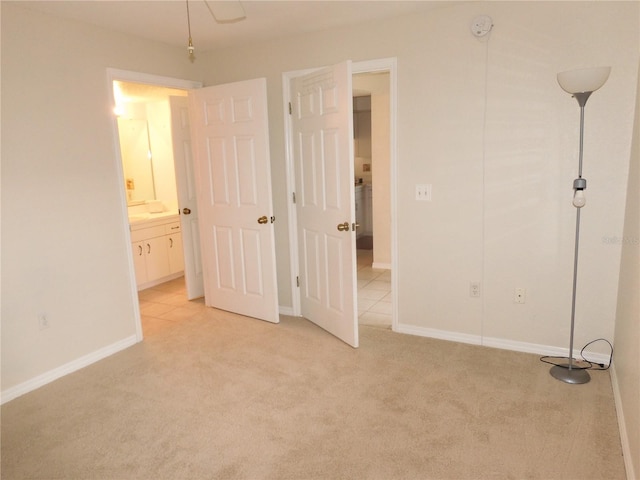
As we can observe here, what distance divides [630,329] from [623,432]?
1.65 ft

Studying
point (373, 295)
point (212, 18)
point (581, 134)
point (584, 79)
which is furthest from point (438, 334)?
point (212, 18)

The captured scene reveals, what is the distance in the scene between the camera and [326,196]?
348cm

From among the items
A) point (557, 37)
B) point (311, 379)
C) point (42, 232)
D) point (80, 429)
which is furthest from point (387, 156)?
point (80, 429)

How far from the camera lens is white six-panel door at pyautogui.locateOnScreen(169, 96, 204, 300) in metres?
4.41

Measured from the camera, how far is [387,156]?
5.33m

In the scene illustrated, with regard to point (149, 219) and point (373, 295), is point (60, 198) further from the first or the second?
point (373, 295)

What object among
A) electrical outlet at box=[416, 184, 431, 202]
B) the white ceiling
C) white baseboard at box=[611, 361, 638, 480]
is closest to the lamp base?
white baseboard at box=[611, 361, 638, 480]

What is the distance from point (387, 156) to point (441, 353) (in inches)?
109

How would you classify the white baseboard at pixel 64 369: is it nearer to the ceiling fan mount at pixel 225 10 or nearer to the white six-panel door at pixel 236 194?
the white six-panel door at pixel 236 194

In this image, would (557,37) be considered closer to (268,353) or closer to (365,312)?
(365,312)

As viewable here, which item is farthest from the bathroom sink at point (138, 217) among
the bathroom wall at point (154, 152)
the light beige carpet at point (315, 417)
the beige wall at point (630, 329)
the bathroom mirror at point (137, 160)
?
the beige wall at point (630, 329)

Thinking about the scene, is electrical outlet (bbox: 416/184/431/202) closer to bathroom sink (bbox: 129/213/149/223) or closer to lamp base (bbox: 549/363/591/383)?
lamp base (bbox: 549/363/591/383)

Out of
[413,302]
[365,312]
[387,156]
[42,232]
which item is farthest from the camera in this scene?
[387,156]

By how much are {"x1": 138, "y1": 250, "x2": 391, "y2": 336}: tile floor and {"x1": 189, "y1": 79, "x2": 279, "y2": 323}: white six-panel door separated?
1.41 feet
